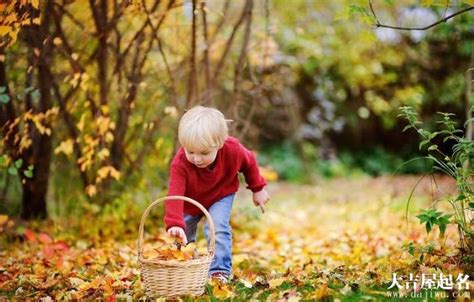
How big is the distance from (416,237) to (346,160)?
25.8 feet

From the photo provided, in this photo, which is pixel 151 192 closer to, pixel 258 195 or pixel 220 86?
pixel 220 86

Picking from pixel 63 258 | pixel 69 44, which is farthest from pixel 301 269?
pixel 69 44

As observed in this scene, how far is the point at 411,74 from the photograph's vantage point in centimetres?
1177

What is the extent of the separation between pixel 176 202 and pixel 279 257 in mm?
1691

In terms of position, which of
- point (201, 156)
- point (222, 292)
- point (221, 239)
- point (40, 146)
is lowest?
point (222, 292)

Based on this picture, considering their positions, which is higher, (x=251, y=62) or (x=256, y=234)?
(x=251, y=62)

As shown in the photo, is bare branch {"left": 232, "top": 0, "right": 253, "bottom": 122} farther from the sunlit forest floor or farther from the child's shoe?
the child's shoe

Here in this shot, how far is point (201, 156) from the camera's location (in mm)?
3646

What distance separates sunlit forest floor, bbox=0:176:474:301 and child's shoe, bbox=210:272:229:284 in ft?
0.15

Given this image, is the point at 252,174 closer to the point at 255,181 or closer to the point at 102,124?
the point at 255,181

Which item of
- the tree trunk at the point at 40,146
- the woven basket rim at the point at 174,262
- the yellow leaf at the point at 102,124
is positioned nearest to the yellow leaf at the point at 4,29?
the tree trunk at the point at 40,146

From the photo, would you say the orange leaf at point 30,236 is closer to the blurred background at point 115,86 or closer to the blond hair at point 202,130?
the blurred background at point 115,86

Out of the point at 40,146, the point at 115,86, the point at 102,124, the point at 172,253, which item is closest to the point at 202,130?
the point at 172,253

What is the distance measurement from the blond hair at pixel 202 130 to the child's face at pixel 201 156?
0.15 ft
